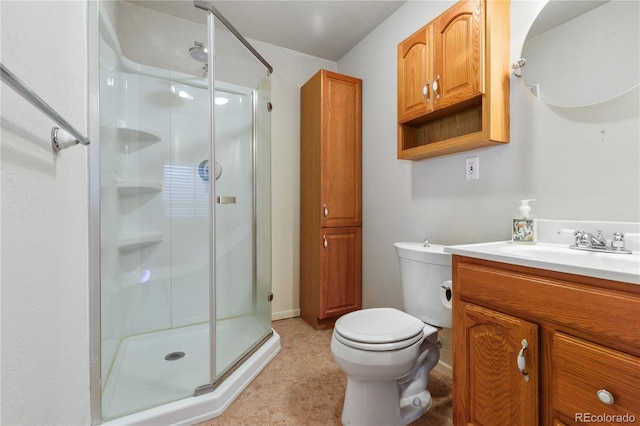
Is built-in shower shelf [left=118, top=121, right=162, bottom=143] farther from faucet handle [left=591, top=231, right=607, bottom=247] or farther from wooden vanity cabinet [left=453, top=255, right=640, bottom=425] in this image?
faucet handle [left=591, top=231, right=607, bottom=247]

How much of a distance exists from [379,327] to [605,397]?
70cm

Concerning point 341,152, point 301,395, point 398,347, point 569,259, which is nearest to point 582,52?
point 569,259

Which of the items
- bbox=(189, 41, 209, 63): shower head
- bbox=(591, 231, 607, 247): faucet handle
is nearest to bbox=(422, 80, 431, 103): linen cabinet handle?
bbox=(591, 231, 607, 247): faucet handle

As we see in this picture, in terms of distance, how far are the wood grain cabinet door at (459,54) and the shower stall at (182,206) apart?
1169 mm

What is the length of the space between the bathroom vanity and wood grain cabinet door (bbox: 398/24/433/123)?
91cm

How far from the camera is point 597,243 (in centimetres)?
104

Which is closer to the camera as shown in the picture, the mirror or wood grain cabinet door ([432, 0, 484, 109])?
the mirror

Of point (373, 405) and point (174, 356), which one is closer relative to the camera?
point (373, 405)

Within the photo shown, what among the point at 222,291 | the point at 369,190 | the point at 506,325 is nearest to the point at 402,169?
the point at 369,190

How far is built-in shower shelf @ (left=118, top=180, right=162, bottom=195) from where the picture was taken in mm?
1765

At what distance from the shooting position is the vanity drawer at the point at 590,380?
669 mm

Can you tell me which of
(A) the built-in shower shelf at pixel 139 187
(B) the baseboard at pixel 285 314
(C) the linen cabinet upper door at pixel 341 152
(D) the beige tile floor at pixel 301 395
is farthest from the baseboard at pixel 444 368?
(A) the built-in shower shelf at pixel 139 187

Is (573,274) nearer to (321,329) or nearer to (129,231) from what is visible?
(321,329)

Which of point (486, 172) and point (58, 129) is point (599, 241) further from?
point (58, 129)
